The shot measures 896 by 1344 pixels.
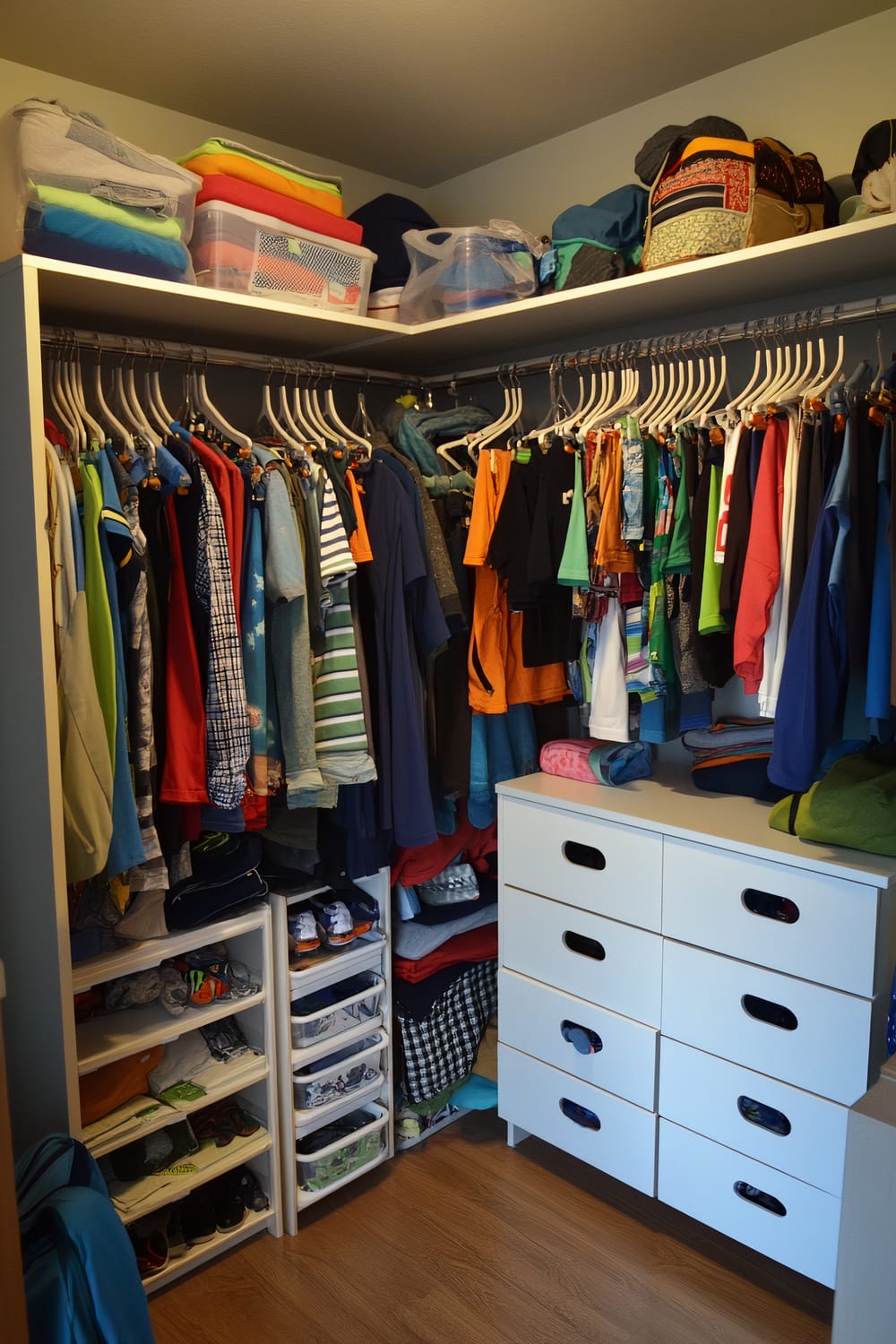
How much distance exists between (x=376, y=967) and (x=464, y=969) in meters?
0.28

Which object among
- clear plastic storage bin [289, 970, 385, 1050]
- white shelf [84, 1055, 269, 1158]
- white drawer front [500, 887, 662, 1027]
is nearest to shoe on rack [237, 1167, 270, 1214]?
white shelf [84, 1055, 269, 1158]

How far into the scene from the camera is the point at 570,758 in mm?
2496

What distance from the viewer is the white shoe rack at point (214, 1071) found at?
1.99m

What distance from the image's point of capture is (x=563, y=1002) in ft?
7.77

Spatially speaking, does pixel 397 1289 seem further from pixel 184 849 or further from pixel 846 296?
pixel 846 296

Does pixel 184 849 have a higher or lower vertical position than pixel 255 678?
lower

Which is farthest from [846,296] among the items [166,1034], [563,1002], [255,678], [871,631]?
[166,1034]

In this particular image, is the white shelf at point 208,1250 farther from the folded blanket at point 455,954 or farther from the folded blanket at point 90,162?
the folded blanket at point 90,162

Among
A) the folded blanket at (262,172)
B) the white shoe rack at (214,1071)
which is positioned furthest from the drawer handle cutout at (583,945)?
the folded blanket at (262,172)

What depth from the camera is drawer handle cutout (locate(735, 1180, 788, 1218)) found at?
203cm

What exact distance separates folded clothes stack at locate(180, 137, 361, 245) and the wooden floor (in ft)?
7.42

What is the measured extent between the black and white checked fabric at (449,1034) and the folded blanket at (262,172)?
1.94 metres

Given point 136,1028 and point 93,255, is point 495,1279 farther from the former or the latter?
point 93,255

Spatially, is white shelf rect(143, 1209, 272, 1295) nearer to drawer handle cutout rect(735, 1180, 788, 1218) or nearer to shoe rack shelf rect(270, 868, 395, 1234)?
shoe rack shelf rect(270, 868, 395, 1234)
